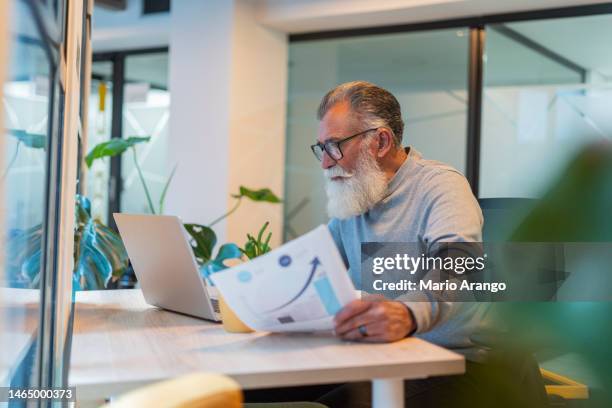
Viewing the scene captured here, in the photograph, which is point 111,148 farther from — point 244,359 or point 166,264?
point 244,359

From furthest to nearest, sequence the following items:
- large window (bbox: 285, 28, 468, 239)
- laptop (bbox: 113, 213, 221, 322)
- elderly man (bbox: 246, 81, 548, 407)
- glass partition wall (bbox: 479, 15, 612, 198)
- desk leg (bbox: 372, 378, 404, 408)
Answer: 1. large window (bbox: 285, 28, 468, 239)
2. glass partition wall (bbox: 479, 15, 612, 198)
3. elderly man (bbox: 246, 81, 548, 407)
4. laptop (bbox: 113, 213, 221, 322)
5. desk leg (bbox: 372, 378, 404, 408)

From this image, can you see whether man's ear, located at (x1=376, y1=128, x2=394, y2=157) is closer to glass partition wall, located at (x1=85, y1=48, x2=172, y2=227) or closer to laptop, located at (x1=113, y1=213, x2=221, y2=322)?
laptop, located at (x1=113, y1=213, x2=221, y2=322)

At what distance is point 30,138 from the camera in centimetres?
117

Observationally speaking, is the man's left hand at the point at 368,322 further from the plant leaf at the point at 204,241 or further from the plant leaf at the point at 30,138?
the plant leaf at the point at 204,241

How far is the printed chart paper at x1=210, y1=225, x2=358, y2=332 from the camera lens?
4.03 feet

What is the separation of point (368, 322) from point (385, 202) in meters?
0.76

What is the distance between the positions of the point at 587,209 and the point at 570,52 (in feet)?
14.3

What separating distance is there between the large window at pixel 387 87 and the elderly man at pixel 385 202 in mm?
2988

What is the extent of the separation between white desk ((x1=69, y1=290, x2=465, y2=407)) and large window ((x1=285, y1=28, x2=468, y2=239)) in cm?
375

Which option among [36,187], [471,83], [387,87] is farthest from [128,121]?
[36,187]

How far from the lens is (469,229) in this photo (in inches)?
64.9

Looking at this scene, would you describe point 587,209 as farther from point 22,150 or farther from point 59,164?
point 59,164

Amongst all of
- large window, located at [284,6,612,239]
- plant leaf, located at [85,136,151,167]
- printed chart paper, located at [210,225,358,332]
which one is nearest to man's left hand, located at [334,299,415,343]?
printed chart paper, located at [210,225,358,332]

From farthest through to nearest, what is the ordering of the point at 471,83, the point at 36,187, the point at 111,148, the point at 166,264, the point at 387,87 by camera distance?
the point at 387,87, the point at 471,83, the point at 111,148, the point at 166,264, the point at 36,187
